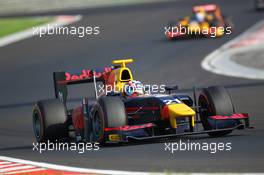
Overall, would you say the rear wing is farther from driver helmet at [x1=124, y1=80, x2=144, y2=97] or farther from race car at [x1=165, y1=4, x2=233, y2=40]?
race car at [x1=165, y1=4, x2=233, y2=40]

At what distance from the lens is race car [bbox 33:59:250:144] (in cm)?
1266

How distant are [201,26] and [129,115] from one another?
20.2m

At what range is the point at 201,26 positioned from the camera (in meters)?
33.2

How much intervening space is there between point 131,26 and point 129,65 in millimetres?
12437

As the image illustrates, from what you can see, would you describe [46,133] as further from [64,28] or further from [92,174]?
[64,28]

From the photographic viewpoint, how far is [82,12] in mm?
48781

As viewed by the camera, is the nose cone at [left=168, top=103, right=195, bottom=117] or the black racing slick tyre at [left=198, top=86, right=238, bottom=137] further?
the black racing slick tyre at [left=198, top=86, right=238, bottom=137]

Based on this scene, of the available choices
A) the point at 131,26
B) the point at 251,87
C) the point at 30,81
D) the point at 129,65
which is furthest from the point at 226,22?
the point at 251,87

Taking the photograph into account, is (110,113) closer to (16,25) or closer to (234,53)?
(234,53)

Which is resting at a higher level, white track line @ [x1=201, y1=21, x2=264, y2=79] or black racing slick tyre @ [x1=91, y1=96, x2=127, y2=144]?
white track line @ [x1=201, y1=21, x2=264, y2=79]

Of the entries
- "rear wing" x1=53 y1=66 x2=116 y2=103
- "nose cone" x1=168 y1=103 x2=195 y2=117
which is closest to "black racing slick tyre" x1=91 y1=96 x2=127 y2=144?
"nose cone" x1=168 y1=103 x2=195 y2=117

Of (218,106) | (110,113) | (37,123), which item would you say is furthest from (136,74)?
(110,113)

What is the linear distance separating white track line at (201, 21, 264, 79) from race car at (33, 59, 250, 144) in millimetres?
9257

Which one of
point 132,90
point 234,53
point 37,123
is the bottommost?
point 37,123
